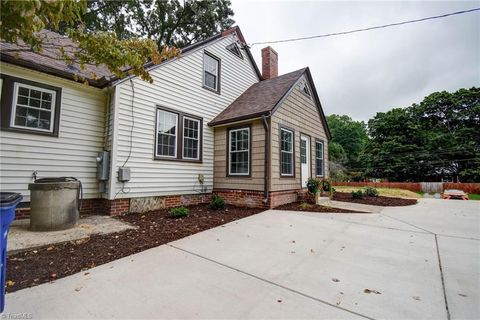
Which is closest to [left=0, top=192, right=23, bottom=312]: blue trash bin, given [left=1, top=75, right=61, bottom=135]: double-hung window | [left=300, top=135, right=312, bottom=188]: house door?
[left=1, top=75, right=61, bottom=135]: double-hung window

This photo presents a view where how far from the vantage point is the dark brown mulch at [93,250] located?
2.65 meters

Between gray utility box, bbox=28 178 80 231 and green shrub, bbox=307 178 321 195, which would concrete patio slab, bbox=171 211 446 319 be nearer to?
gray utility box, bbox=28 178 80 231

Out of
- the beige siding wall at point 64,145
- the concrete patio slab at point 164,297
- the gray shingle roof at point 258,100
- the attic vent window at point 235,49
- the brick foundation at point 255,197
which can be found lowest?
the concrete patio slab at point 164,297

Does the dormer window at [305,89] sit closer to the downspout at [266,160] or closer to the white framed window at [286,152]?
the white framed window at [286,152]

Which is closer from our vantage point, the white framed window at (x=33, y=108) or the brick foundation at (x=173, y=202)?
the white framed window at (x=33, y=108)

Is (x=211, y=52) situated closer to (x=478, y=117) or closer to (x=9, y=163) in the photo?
(x=9, y=163)

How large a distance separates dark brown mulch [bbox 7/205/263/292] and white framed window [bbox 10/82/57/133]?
299 cm

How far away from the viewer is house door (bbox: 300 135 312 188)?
9.23 m

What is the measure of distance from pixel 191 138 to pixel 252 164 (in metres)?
2.41

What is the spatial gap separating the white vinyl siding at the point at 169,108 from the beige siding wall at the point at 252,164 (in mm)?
321

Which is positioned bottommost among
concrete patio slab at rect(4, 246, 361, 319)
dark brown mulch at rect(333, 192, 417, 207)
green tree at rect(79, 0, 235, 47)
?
concrete patio slab at rect(4, 246, 361, 319)

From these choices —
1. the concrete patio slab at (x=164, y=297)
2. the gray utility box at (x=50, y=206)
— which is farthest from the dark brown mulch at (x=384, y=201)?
the gray utility box at (x=50, y=206)

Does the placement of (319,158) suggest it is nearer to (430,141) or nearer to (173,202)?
(173,202)

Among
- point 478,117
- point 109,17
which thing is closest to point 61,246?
point 109,17
